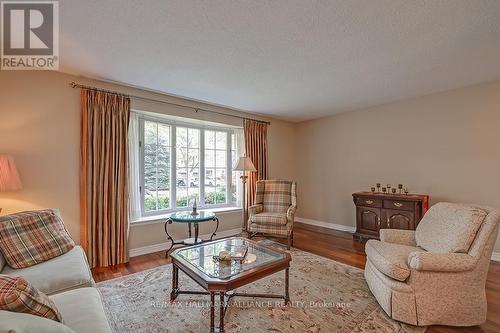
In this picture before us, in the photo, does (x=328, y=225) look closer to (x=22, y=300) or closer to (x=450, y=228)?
(x=450, y=228)

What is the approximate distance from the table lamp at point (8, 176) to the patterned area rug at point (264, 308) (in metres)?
1.26

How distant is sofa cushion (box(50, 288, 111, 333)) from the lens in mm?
1167

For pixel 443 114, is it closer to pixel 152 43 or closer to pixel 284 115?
pixel 284 115

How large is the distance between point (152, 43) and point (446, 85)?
12.7ft

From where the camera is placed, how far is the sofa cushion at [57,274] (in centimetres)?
159

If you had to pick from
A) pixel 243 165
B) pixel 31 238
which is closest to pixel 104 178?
pixel 31 238

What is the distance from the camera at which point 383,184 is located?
4.25 metres

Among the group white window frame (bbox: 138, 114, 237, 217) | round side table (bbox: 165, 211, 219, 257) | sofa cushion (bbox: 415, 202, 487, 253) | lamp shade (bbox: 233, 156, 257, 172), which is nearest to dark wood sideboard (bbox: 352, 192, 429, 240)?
sofa cushion (bbox: 415, 202, 487, 253)

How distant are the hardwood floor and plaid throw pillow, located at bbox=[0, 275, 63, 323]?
192 cm

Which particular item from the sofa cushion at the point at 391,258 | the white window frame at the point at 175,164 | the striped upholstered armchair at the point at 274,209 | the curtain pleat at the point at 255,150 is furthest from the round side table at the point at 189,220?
the sofa cushion at the point at 391,258

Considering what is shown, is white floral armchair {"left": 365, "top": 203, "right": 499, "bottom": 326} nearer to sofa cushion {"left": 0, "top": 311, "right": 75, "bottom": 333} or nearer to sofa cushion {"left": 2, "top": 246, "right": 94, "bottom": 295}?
sofa cushion {"left": 0, "top": 311, "right": 75, "bottom": 333}

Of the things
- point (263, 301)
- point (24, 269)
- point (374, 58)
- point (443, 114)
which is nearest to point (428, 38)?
point (374, 58)

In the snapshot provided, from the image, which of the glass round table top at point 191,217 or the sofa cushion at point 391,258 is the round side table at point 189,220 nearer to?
the glass round table top at point 191,217

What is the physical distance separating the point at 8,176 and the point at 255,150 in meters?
3.53
